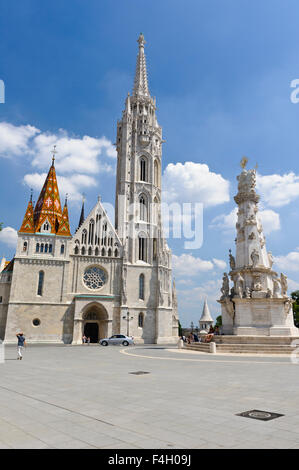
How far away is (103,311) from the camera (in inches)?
1780

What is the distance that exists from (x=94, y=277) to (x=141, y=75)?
38.5m

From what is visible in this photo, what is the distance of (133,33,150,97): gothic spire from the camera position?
59.3m

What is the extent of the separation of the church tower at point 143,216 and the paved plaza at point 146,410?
114 feet

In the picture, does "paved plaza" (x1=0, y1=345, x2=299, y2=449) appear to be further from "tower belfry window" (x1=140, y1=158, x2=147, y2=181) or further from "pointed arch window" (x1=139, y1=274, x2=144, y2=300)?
"tower belfry window" (x1=140, y1=158, x2=147, y2=181)

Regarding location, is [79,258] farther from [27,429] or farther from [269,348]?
[27,429]

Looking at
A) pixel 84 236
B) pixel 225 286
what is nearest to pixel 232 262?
pixel 225 286

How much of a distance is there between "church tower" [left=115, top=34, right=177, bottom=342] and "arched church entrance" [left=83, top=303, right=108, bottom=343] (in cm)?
323

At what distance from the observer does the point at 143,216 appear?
51.5 metres

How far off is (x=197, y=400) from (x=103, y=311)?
126 ft

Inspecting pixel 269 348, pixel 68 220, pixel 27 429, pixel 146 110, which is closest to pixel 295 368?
pixel 269 348

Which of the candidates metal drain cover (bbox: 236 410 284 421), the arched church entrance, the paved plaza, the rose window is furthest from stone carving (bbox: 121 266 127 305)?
metal drain cover (bbox: 236 410 284 421)

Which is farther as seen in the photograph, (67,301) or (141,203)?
(141,203)

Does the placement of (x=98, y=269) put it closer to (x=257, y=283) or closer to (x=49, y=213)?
(x=49, y=213)
